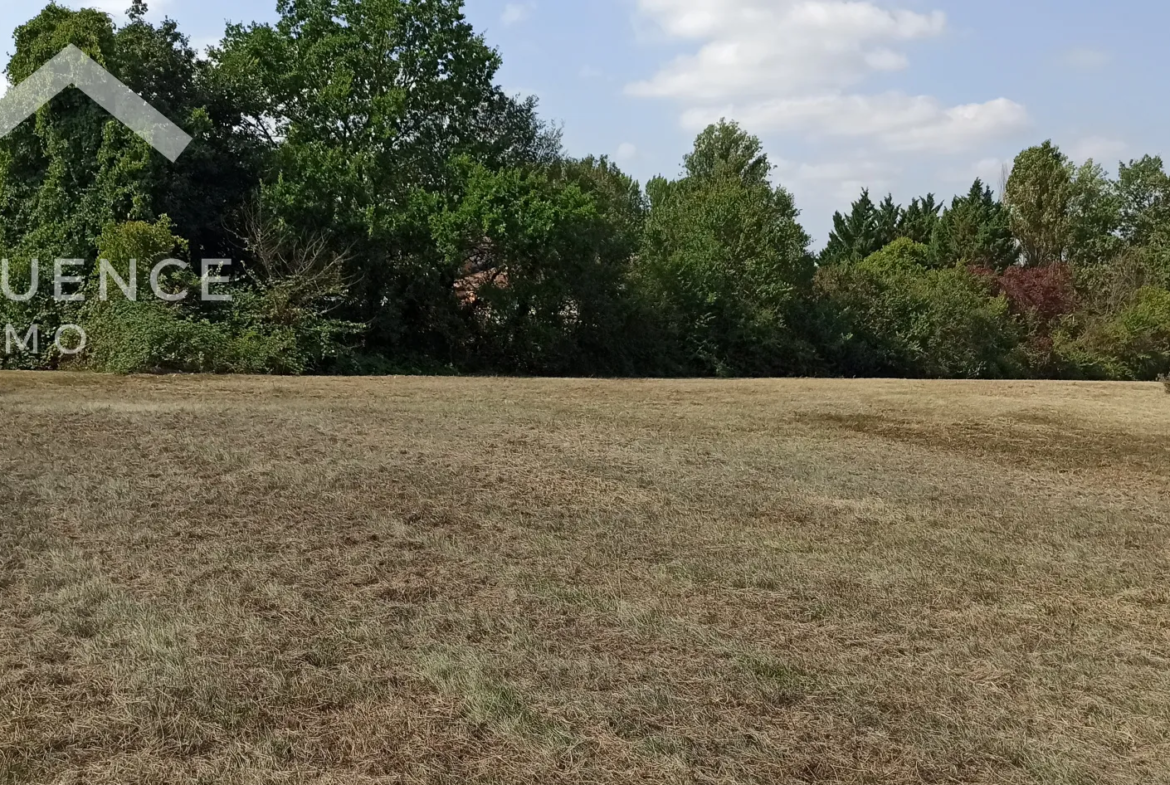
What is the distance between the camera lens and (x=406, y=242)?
19.4 metres

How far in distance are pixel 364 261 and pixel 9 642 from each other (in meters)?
16.3

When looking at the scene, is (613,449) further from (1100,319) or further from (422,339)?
(1100,319)

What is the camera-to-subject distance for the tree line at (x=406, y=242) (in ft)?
52.5

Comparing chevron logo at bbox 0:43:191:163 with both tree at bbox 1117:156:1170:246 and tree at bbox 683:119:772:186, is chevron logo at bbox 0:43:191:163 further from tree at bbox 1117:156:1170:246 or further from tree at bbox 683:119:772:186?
tree at bbox 1117:156:1170:246

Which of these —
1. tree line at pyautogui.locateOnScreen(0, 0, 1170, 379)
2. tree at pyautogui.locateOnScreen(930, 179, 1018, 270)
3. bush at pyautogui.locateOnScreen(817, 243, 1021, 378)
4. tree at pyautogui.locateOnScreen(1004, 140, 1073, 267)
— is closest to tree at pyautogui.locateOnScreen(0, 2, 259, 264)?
tree line at pyautogui.locateOnScreen(0, 0, 1170, 379)

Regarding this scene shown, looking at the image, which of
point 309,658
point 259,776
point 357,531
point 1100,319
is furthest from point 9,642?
point 1100,319

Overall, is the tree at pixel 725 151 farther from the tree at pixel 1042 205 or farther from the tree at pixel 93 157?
the tree at pixel 93 157

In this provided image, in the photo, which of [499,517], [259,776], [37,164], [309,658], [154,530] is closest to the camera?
[259,776]

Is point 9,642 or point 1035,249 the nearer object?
point 9,642

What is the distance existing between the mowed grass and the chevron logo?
9.48 metres

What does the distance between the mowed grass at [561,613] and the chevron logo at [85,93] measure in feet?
31.1

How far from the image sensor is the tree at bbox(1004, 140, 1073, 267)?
42688 mm

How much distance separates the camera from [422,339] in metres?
20.6

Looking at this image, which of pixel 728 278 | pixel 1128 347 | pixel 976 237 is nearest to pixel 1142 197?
pixel 976 237
